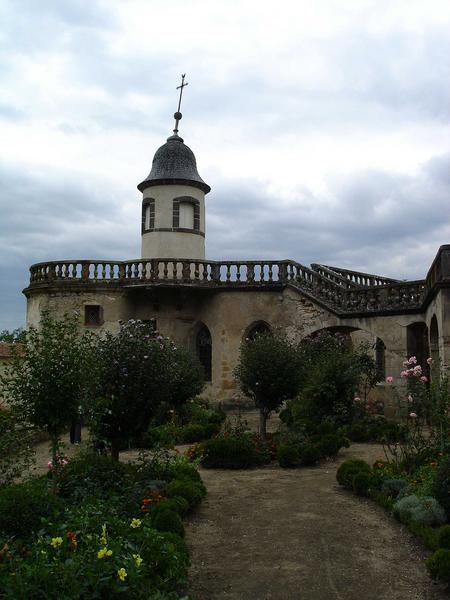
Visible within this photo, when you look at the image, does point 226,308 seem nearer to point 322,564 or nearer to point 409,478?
point 409,478

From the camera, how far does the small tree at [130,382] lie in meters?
11.1

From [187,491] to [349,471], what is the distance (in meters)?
3.12

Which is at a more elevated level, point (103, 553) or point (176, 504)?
point (103, 553)

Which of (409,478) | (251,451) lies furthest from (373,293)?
(409,478)

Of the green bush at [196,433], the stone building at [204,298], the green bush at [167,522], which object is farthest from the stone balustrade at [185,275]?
the green bush at [167,522]

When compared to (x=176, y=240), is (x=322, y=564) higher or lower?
lower

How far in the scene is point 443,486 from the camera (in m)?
8.43

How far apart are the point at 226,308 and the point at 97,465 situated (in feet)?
49.7

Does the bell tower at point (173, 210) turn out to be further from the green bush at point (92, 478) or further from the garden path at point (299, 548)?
the green bush at point (92, 478)

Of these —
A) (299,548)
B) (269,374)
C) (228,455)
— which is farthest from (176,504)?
(269,374)

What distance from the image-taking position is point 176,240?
2691 cm

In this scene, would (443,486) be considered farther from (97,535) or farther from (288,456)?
(288,456)

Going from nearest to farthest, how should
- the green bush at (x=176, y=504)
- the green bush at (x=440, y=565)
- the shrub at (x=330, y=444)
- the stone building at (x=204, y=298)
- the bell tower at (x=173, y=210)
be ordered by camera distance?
the green bush at (x=440, y=565) < the green bush at (x=176, y=504) < the shrub at (x=330, y=444) < the stone building at (x=204, y=298) < the bell tower at (x=173, y=210)

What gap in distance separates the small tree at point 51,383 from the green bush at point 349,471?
4.80 metres
